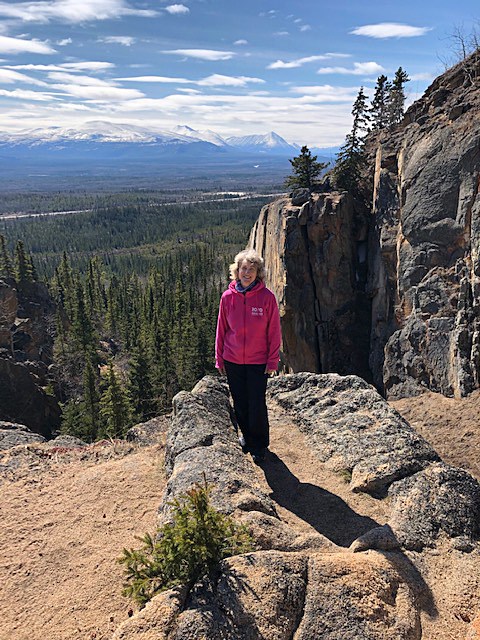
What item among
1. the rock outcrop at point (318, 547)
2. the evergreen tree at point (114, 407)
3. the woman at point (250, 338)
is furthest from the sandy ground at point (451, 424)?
the evergreen tree at point (114, 407)

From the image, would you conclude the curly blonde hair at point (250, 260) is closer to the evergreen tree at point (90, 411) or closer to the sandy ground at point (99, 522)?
the sandy ground at point (99, 522)

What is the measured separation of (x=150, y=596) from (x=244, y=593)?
0.93 meters

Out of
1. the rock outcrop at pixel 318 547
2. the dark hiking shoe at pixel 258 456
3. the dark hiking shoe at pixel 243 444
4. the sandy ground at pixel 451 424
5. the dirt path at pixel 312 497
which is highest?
the rock outcrop at pixel 318 547

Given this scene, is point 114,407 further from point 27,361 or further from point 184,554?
point 184,554

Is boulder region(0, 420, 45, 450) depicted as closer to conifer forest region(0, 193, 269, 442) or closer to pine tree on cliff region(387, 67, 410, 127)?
conifer forest region(0, 193, 269, 442)

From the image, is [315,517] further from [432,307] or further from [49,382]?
[49,382]

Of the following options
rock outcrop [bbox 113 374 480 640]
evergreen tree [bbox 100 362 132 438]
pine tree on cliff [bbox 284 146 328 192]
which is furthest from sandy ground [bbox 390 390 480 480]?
evergreen tree [bbox 100 362 132 438]

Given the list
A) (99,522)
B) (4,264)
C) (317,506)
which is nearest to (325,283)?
(317,506)

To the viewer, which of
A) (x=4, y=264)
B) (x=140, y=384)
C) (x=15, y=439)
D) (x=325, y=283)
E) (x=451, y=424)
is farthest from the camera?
(x=4, y=264)

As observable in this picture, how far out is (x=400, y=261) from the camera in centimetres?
2033

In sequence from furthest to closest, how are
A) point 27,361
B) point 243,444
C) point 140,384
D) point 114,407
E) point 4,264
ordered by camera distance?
1. point 4,264
2. point 140,384
3. point 27,361
4. point 114,407
5. point 243,444

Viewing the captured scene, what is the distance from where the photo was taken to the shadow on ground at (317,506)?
6.14 metres

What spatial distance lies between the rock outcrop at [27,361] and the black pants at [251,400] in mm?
27168

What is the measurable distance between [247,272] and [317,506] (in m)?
3.73
